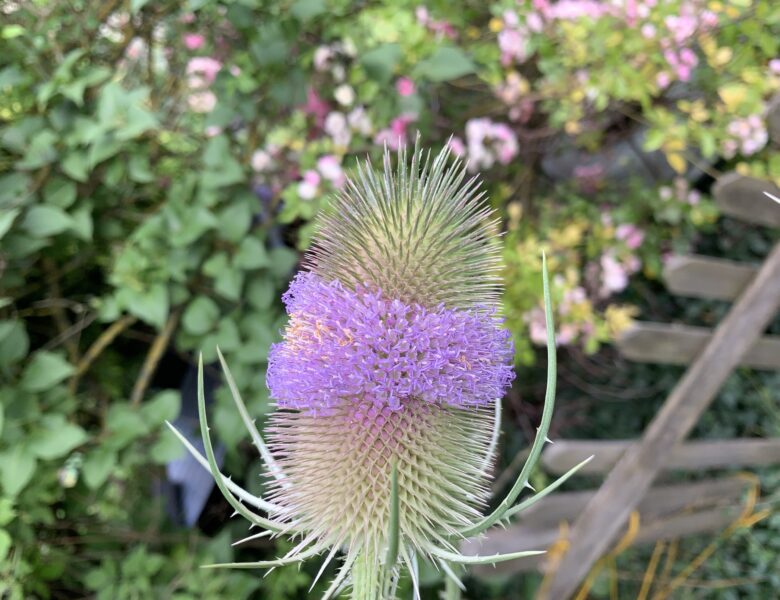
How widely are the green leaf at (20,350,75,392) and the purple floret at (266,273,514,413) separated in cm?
84

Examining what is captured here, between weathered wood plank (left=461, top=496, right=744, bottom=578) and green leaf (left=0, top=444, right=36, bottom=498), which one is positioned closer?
green leaf (left=0, top=444, right=36, bottom=498)

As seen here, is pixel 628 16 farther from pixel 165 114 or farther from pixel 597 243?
pixel 165 114


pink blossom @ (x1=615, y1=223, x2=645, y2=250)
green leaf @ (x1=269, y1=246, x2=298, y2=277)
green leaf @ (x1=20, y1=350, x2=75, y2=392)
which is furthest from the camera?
pink blossom @ (x1=615, y1=223, x2=645, y2=250)

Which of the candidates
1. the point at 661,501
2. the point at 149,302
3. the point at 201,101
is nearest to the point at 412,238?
the point at 149,302

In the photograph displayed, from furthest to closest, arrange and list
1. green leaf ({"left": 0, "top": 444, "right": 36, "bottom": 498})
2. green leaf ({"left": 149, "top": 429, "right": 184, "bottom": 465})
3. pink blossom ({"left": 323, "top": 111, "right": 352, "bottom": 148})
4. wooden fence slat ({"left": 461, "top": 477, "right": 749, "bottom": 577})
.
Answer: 1. wooden fence slat ({"left": 461, "top": 477, "right": 749, "bottom": 577})
2. pink blossom ({"left": 323, "top": 111, "right": 352, "bottom": 148})
3. green leaf ({"left": 149, "top": 429, "right": 184, "bottom": 465})
4. green leaf ({"left": 0, "top": 444, "right": 36, "bottom": 498})

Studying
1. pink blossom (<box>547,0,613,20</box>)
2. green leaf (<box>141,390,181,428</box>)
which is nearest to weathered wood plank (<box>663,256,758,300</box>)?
pink blossom (<box>547,0,613,20</box>)

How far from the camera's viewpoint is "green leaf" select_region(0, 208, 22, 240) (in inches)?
51.9

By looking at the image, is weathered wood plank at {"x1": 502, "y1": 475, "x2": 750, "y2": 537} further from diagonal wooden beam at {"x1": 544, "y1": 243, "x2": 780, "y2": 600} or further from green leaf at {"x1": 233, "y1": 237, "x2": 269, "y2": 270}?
green leaf at {"x1": 233, "y1": 237, "x2": 269, "y2": 270}


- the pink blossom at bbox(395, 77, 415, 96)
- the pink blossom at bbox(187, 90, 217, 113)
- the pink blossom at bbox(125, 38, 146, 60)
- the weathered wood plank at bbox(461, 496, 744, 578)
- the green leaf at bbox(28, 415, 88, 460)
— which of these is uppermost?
the pink blossom at bbox(125, 38, 146, 60)

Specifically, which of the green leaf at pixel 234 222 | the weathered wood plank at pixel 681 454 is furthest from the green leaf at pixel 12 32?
→ the weathered wood plank at pixel 681 454

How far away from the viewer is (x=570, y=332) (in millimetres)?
1940

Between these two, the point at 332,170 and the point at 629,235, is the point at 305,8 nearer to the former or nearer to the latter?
the point at 332,170

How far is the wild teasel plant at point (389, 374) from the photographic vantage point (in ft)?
2.59

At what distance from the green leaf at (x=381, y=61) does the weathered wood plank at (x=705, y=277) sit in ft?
3.29
